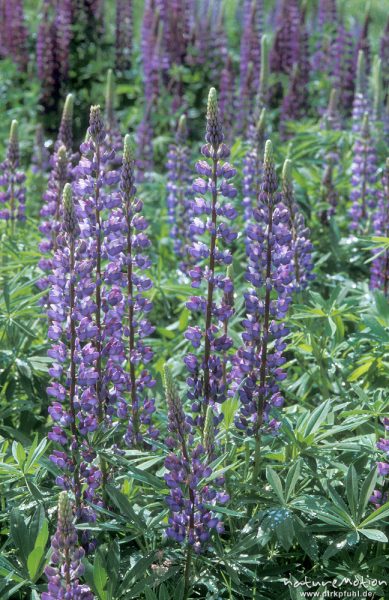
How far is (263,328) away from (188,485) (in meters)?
0.67

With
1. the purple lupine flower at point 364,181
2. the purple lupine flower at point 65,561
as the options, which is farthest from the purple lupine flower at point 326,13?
the purple lupine flower at point 65,561

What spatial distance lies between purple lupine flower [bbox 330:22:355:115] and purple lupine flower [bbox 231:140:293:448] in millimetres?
5863

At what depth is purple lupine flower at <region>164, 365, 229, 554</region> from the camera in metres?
2.69

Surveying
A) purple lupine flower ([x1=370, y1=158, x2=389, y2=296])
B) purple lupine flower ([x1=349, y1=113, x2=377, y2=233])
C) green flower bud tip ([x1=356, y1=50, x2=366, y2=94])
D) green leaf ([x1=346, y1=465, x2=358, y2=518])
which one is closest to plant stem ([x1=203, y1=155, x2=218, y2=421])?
green leaf ([x1=346, y1=465, x2=358, y2=518])

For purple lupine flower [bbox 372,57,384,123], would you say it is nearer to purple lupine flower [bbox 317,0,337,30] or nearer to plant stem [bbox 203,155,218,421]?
plant stem [bbox 203,155,218,421]

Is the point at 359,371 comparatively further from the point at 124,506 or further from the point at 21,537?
the point at 21,537

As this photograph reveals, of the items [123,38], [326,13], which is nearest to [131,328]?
[123,38]

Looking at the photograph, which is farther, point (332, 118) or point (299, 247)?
point (332, 118)

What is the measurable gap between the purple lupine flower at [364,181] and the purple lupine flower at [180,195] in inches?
41.0

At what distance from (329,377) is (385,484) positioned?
0.83 meters

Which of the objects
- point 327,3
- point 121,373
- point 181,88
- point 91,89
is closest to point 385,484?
point 121,373

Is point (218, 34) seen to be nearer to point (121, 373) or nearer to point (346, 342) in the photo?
point (346, 342)

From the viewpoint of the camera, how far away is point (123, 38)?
9812 mm

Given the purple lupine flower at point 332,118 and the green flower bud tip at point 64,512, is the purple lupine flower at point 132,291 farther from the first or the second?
the purple lupine flower at point 332,118
